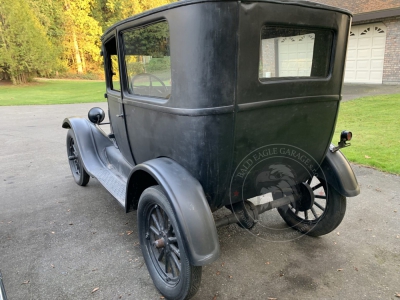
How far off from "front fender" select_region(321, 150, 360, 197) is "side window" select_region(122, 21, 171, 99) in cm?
150

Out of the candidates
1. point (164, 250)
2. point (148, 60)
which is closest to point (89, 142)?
point (148, 60)

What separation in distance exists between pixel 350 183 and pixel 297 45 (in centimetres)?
121

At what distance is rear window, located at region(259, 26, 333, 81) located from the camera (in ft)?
6.43

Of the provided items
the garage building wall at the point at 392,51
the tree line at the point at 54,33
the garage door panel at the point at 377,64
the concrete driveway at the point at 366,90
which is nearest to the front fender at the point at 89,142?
the concrete driveway at the point at 366,90

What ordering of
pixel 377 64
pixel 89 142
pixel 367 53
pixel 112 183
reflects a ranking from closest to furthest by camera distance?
1. pixel 112 183
2. pixel 89 142
3. pixel 377 64
4. pixel 367 53

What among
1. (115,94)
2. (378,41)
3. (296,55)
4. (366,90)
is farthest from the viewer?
(378,41)

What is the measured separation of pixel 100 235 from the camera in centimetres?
312

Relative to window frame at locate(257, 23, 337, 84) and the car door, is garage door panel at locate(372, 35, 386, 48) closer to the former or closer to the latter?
window frame at locate(257, 23, 337, 84)

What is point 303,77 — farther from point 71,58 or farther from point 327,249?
point 71,58

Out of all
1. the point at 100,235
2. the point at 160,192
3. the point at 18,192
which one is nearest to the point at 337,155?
the point at 160,192

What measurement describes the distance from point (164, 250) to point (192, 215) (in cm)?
56

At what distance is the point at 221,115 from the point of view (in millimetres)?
1880

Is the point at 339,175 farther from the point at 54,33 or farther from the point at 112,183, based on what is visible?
the point at 54,33

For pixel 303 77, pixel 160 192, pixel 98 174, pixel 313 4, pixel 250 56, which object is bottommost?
pixel 98 174
